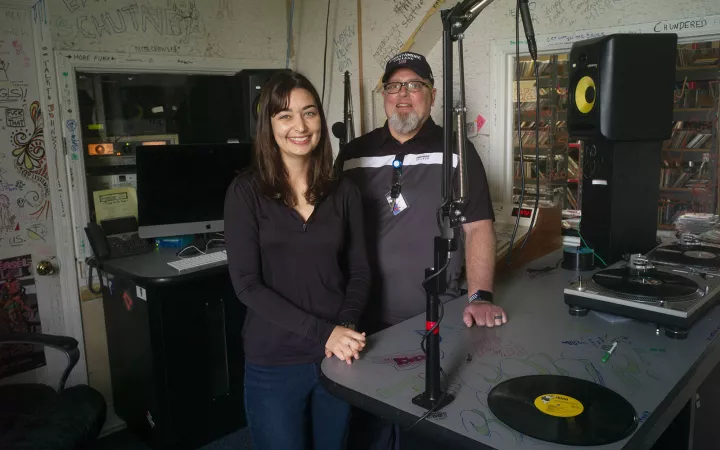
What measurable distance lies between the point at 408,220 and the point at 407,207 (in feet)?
0.15

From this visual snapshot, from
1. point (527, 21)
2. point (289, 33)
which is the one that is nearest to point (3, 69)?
point (289, 33)

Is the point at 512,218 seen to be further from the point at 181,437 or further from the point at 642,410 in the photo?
the point at 181,437

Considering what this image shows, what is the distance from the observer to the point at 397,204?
1978mm

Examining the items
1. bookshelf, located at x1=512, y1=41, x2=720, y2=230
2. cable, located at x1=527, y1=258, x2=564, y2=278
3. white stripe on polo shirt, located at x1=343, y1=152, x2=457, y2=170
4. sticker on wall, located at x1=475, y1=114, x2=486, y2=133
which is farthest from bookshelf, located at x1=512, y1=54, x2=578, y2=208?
white stripe on polo shirt, located at x1=343, y1=152, x2=457, y2=170

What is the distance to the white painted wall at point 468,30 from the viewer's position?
247cm

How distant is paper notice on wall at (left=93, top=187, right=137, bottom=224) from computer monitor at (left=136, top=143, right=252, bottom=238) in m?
0.29

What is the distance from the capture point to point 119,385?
293 cm

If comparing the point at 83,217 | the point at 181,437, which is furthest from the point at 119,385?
the point at 83,217

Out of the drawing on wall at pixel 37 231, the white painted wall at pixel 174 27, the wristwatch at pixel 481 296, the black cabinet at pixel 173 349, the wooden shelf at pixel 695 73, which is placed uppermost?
the white painted wall at pixel 174 27

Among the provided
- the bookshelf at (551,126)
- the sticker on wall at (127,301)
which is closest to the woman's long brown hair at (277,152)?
the sticker on wall at (127,301)

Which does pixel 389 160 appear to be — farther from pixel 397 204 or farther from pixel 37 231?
pixel 37 231

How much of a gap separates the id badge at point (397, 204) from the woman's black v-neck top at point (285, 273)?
358 millimetres

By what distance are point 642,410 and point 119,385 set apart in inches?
102

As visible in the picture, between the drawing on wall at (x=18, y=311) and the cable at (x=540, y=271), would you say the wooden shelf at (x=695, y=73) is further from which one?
the drawing on wall at (x=18, y=311)
